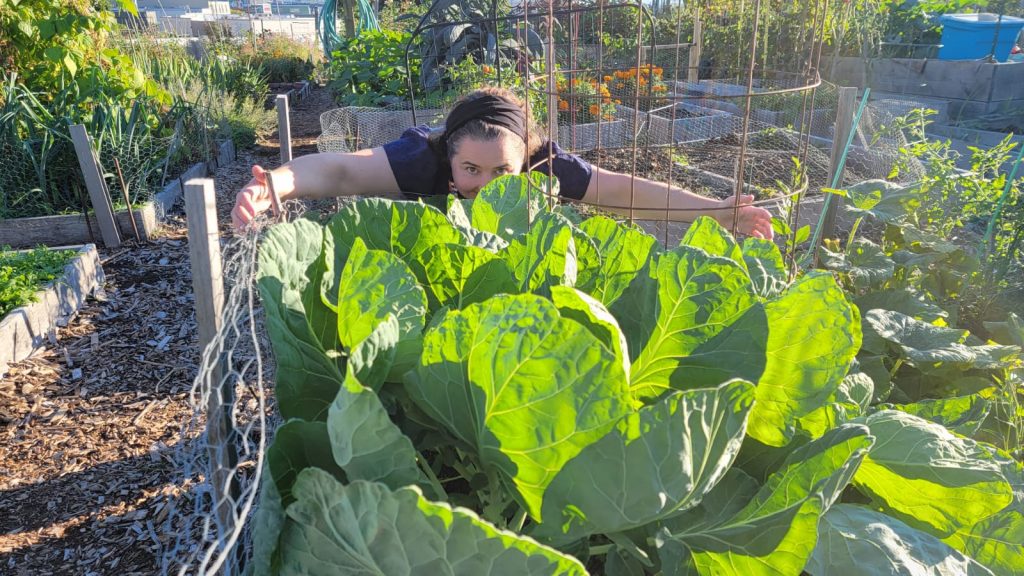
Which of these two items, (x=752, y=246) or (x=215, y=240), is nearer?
(x=215, y=240)

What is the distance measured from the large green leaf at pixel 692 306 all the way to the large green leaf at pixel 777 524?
0.45ft

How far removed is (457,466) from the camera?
82 centimetres

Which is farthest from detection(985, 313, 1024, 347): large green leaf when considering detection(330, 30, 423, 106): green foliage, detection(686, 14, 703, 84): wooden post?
detection(686, 14, 703, 84): wooden post

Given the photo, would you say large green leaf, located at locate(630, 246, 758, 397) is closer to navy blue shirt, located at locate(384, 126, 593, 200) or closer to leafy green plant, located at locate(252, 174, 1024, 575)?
leafy green plant, located at locate(252, 174, 1024, 575)

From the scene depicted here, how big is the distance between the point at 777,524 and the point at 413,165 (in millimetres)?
1896

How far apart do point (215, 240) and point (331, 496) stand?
535 millimetres

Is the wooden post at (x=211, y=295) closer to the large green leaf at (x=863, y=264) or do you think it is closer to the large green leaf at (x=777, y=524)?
the large green leaf at (x=777, y=524)

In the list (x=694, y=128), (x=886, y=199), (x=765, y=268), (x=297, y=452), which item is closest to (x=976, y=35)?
(x=694, y=128)

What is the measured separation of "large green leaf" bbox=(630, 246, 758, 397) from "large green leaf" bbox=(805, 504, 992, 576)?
235 mm

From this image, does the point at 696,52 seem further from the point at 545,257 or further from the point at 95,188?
the point at 545,257

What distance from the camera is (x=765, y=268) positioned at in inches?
40.1

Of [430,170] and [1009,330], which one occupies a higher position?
[430,170]

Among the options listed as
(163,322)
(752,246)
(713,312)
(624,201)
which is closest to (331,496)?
(713,312)

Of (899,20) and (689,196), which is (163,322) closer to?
(689,196)
